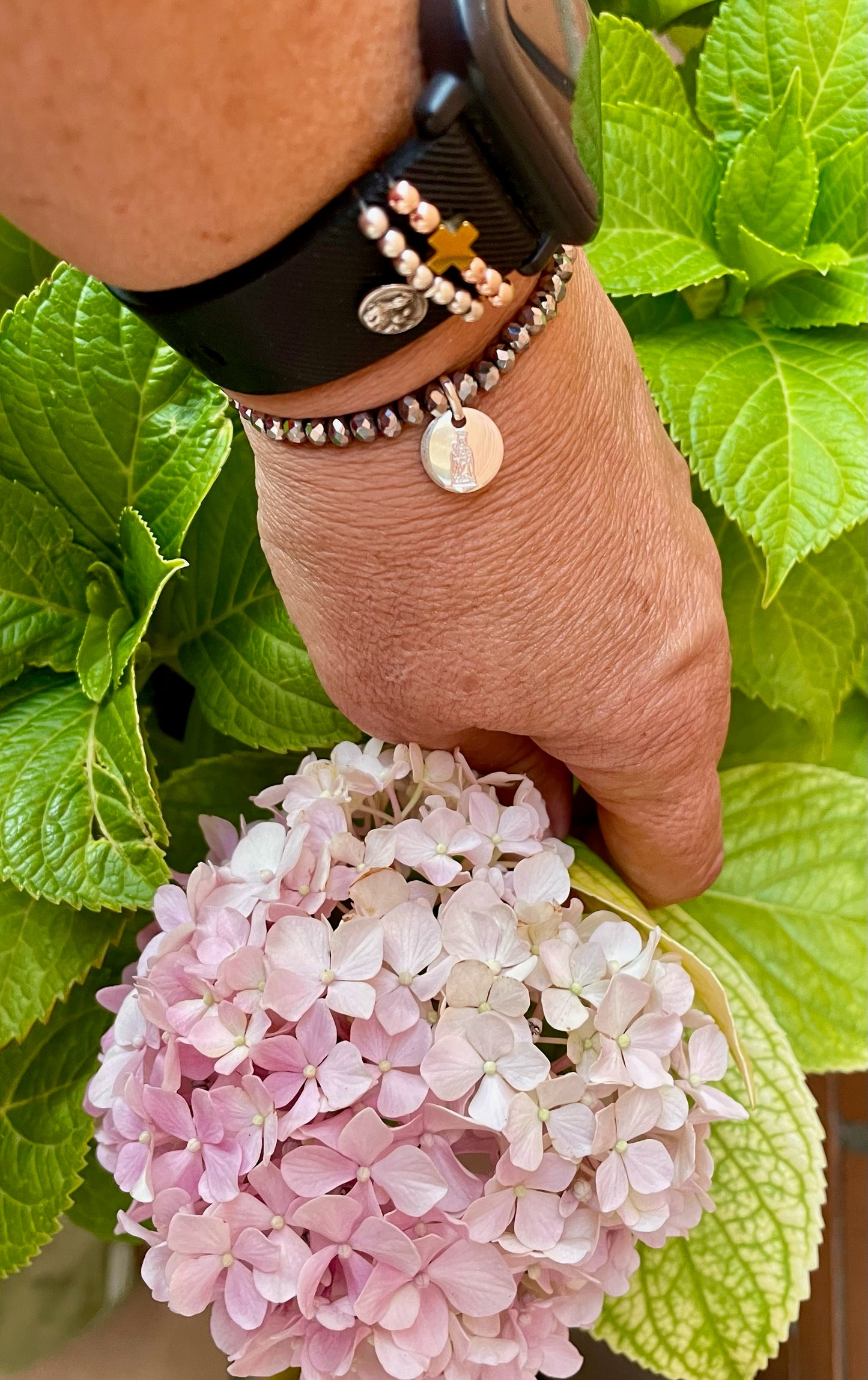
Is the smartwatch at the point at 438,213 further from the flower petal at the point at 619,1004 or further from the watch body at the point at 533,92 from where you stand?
the flower petal at the point at 619,1004

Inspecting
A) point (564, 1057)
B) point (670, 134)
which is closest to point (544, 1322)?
point (564, 1057)

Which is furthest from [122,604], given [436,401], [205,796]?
[436,401]

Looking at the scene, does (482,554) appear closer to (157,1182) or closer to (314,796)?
(314,796)

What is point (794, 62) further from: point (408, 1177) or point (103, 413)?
point (408, 1177)

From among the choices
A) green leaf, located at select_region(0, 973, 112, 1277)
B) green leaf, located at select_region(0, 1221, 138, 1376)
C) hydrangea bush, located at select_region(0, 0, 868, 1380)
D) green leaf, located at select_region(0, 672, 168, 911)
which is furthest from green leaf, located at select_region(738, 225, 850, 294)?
green leaf, located at select_region(0, 1221, 138, 1376)

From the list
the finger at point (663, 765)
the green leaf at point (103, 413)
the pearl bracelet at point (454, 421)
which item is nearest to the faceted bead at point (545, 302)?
the pearl bracelet at point (454, 421)

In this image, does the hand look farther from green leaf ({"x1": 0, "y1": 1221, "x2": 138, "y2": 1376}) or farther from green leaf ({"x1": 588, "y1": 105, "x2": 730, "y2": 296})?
green leaf ({"x1": 0, "y1": 1221, "x2": 138, "y2": 1376})
